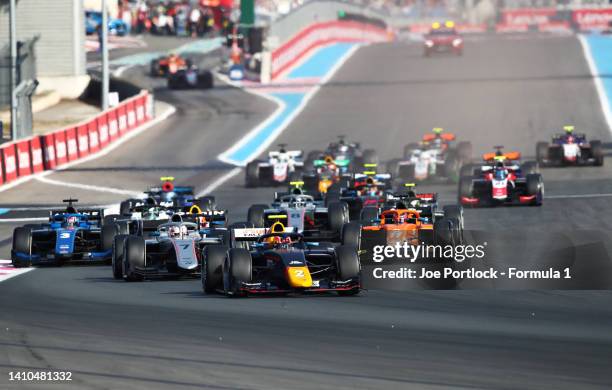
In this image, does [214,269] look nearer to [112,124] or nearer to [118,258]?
[118,258]

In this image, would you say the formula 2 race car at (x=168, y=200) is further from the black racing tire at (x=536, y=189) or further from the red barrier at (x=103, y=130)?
the red barrier at (x=103, y=130)

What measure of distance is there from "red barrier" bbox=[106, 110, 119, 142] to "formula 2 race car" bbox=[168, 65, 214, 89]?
625 inches

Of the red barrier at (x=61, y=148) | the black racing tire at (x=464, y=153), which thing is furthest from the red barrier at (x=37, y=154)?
the black racing tire at (x=464, y=153)

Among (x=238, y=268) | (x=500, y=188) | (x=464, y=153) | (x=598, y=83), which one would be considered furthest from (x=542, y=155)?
(x=598, y=83)

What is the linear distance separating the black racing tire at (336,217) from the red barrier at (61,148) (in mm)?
23148

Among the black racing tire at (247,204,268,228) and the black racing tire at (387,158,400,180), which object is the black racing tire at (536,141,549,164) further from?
the black racing tire at (247,204,268,228)

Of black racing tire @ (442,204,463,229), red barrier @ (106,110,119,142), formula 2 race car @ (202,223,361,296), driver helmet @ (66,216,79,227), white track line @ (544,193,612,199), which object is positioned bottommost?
red barrier @ (106,110,119,142)

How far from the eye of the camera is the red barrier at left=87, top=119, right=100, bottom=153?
57.0 metres

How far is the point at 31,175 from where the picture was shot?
49.8 metres

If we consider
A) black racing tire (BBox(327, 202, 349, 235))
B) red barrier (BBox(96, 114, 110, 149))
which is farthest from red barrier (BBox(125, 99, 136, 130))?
black racing tire (BBox(327, 202, 349, 235))

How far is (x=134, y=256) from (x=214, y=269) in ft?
8.10

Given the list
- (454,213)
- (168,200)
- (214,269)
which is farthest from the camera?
(168,200)

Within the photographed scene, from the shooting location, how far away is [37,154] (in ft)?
167

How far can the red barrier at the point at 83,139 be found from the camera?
2195 inches
